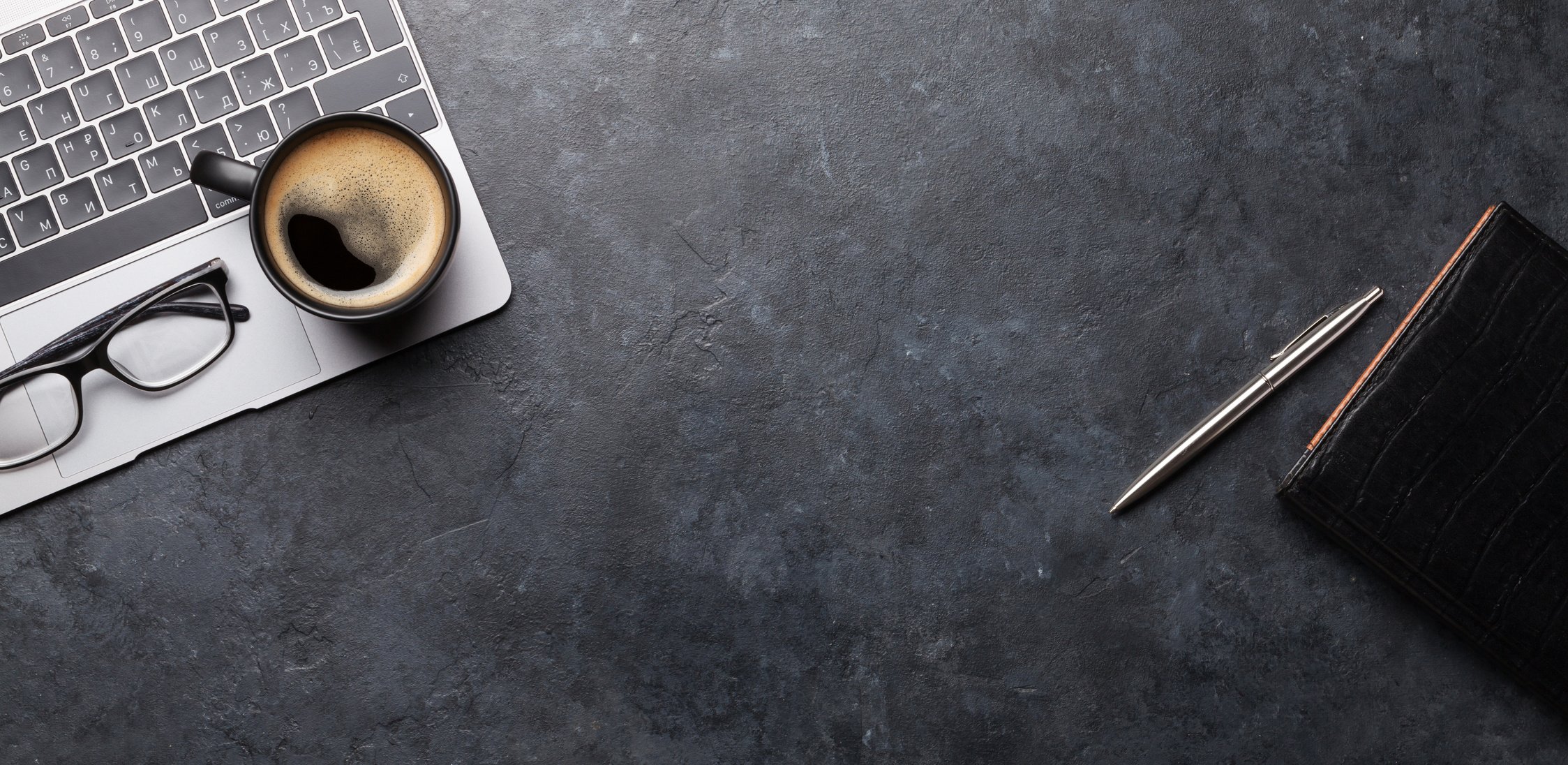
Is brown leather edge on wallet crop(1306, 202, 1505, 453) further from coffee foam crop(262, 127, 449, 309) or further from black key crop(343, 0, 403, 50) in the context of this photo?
black key crop(343, 0, 403, 50)

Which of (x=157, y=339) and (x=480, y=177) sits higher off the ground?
(x=480, y=177)

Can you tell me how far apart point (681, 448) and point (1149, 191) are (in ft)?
1.82

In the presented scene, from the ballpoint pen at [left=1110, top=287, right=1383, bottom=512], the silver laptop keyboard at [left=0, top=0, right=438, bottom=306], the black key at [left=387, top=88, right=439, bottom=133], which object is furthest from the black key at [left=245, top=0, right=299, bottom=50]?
the ballpoint pen at [left=1110, top=287, right=1383, bottom=512]

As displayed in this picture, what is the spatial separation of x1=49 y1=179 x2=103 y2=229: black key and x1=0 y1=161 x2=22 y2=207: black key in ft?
0.10

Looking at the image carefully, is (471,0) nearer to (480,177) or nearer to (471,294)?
(480,177)

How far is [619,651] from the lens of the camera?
92 centimetres

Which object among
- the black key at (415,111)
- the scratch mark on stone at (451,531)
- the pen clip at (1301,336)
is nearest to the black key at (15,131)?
the black key at (415,111)

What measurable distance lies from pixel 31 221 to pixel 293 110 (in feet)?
0.83

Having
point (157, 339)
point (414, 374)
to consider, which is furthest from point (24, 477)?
point (414, 374)

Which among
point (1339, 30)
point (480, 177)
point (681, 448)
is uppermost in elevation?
point (1339, 30)

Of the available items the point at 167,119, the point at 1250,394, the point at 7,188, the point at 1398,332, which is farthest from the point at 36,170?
the point at 1398,332

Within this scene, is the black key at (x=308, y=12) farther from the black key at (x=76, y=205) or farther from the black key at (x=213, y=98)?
the black key at (x=76, y=205)

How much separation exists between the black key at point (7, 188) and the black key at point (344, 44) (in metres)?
0.30

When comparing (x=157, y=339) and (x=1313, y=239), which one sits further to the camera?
(x=1313, y=239)
